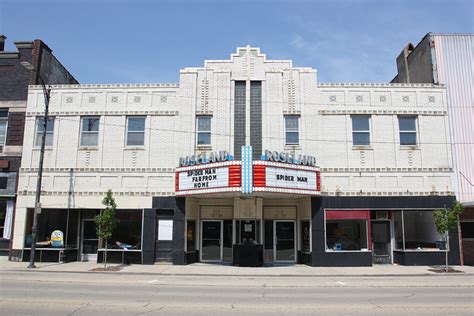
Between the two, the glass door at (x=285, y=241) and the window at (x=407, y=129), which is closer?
the window at (x=407, y=129)

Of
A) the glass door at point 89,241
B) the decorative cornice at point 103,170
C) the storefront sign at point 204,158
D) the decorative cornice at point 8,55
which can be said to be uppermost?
the decorative cornice at point 8,55

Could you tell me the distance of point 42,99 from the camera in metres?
25.3

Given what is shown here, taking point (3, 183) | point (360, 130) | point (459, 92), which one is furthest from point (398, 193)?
point (3, 183)

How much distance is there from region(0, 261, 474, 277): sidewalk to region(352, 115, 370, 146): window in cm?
706

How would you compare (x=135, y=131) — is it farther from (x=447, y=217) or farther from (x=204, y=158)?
(x=447, y=217)

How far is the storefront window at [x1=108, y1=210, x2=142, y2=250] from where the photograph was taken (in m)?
23.8

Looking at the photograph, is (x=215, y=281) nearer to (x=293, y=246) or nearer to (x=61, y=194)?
(x=293, y=246)

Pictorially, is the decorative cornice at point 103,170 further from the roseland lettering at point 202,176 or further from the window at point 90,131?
the roseland lettering at point 202,176

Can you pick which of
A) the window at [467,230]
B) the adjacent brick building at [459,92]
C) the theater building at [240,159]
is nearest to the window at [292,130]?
the theater building at [240,159]

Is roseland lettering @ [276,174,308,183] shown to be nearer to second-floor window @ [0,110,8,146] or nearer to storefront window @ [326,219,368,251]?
storefront window @ [326,219,368,251]

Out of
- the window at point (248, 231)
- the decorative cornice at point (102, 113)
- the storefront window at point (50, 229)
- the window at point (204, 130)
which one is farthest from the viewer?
the decorative cornice at point (102, 113)

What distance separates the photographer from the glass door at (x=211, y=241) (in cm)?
2492

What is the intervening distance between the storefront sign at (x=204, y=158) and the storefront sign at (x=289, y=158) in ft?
6.47

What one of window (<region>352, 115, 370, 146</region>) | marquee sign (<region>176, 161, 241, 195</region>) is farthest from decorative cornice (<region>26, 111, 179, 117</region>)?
window (<region>352, 115, 370, 146</region>)
